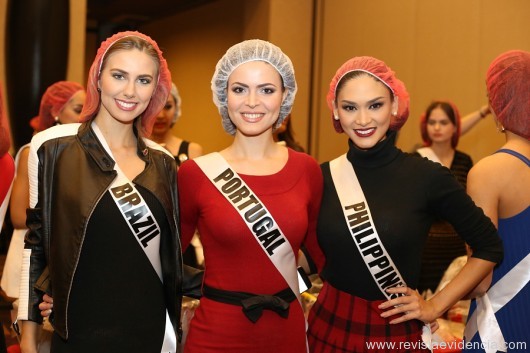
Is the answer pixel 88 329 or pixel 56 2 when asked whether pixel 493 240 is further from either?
pixel 56 2

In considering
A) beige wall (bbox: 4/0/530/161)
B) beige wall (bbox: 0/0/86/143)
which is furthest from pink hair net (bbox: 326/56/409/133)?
beige wall (bbox: 0/0/86/143)

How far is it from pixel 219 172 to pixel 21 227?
1.26 meters

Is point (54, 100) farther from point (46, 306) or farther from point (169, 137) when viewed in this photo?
point (46, 306)

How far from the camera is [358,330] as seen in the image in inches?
69.7

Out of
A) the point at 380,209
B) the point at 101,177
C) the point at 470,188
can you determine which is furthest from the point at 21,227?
the point at 470,188

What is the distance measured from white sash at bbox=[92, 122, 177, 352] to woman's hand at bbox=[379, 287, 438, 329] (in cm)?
61

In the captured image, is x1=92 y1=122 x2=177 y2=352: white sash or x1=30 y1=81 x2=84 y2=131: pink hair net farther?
x1=30 y1=81 x2=84 y2=131: pink hair net

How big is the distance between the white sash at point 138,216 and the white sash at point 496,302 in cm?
93

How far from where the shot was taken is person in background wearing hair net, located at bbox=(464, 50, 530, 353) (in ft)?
6.11

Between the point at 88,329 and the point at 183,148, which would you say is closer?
the point at 88,329

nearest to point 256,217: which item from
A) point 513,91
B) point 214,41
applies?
point 513,91

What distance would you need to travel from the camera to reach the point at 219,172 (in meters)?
1.79

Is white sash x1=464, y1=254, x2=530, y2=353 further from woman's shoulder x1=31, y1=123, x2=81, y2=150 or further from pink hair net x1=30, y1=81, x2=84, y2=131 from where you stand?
pink hair net x1=30, y1=81, x2=84, y2=131

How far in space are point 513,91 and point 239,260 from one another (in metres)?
0.94
